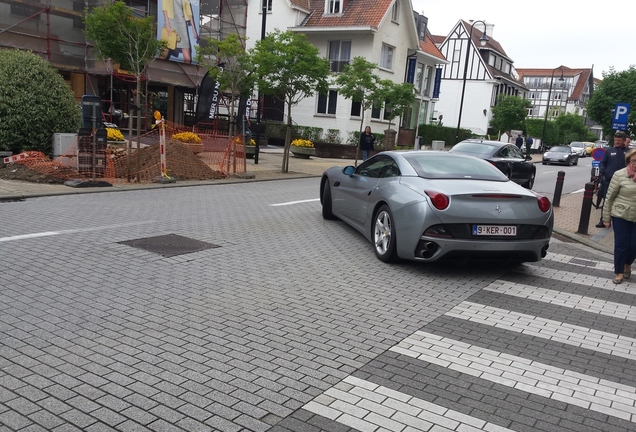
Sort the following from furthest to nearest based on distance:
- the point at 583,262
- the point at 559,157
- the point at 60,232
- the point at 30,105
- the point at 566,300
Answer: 1. the point at 559,157
2. the point at 30,105
3. the point at 583,262
4. the point at 60,232
5. the point at 566,300

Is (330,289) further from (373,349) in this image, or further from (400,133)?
(400,133)

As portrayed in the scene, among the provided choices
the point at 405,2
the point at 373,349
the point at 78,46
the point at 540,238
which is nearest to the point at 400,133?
the point at 405,2

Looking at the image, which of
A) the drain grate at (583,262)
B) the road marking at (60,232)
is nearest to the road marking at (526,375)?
the drain grate at (583,262)

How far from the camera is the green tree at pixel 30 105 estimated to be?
14.1 metres

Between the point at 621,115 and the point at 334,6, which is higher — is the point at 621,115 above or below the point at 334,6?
below

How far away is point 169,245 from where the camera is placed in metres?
7.63

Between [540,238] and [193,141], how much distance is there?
50.1ft

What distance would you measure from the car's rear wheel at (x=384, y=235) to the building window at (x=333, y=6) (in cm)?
3194

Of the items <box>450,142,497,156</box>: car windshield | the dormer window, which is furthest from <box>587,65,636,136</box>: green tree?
<box>450,142,497,156</box>: car windshield

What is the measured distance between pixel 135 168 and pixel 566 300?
12056mm

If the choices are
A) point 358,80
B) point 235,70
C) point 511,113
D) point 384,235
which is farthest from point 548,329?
point 511,113

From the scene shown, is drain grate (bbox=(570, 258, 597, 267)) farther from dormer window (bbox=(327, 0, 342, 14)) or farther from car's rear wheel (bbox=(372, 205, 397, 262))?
dormer window (bbox=(327, 0, 342, 14))

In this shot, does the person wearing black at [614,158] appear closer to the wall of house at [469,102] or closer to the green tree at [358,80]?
the green tree at [358,80]

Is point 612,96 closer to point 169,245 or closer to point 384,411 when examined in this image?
point 169,245
